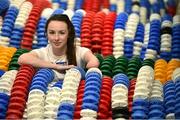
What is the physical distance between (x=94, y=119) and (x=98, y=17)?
4.67 ft

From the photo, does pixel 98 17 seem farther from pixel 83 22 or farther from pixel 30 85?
pixel 30 85

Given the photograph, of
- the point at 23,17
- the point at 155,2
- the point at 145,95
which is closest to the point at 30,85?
the point at 145,95

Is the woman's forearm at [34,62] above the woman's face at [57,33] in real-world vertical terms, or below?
below

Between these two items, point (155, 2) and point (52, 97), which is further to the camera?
point (155, 2)

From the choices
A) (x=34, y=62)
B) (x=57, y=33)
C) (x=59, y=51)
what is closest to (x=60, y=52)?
(x=59, y=51)

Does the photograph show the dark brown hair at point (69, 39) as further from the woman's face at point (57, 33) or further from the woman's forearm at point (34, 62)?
the woman's forearm at point (34, 62)

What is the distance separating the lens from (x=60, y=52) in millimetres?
2664

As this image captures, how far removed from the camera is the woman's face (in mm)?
2566

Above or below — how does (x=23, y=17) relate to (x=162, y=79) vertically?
above

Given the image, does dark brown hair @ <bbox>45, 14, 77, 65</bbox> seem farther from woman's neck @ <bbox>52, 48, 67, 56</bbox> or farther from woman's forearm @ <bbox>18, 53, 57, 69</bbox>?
woman's forearm @ <bbox>18, 53, 57, 69</bbox>

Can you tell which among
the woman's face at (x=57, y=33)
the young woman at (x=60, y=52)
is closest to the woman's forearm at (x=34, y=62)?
the young woman at (x=60, y=52)

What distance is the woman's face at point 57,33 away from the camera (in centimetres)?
257

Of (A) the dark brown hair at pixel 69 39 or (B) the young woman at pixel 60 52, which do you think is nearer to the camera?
(B) the young woman at pixel 60 52

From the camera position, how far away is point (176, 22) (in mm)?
3252
